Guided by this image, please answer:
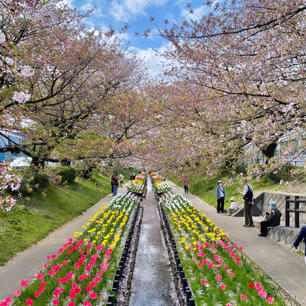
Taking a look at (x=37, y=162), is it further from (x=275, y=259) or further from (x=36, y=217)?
(x=275, y=259)

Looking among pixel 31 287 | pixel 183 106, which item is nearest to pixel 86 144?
pixel 183 106

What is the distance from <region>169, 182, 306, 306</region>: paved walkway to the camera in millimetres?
5703

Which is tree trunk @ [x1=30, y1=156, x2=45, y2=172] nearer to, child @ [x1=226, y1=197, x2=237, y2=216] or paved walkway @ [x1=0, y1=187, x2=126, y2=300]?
paved walkway @ [x1=0, y1=187, x2=126, y2=300]

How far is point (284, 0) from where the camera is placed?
579cm

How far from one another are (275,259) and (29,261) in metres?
6.10

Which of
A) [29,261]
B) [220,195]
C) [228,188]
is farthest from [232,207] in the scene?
[29,261]

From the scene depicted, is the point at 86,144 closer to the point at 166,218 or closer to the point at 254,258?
the point at 166,218

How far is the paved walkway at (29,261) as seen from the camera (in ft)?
19.9

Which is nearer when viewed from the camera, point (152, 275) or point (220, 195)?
point (152, 275)

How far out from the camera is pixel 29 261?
770 centimetres

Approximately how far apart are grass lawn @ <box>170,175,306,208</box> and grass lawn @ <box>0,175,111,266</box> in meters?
5.82

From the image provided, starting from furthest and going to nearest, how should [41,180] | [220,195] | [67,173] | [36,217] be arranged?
1. [67,173]
2. [41,180]
3. [220,195]
4. [36,217]

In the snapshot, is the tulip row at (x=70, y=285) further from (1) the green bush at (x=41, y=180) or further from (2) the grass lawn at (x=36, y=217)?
(1) the green bush at (x=41, y=180)

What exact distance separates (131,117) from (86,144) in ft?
12.9
